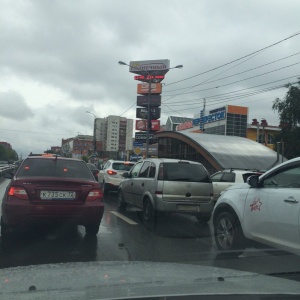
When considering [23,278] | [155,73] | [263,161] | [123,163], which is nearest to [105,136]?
[155,73]

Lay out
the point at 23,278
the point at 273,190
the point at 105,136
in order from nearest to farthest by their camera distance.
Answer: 1. the point at 23,278
2. the point at 273,190
3. the point at 105,136

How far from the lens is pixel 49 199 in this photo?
7168mm

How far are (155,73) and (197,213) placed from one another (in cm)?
5362

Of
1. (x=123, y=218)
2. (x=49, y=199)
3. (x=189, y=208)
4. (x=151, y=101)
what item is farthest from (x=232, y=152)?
(x=49, y=199)

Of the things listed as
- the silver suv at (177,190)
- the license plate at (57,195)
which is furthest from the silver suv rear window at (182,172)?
the license plate at (57,195)

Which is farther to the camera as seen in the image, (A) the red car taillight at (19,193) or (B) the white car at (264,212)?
(A) the red car taillight at (19,193)

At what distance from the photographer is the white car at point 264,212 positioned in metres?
5.40

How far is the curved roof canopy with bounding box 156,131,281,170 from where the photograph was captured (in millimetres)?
34688

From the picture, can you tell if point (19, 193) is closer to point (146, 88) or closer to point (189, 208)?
point (189, 208)

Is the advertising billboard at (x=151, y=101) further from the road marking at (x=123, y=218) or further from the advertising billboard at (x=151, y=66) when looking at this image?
the road marking at (x=123, y=218)

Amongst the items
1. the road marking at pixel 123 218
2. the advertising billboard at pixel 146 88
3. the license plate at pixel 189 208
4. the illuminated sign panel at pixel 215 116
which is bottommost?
the road marking at pixel 123 218

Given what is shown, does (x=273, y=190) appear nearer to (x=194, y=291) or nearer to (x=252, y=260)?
(x=252, y=260)

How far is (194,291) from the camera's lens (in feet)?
9.11

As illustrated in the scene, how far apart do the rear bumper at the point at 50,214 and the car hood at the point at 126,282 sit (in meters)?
3.53
